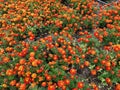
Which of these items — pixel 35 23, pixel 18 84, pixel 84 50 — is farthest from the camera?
pixel 35 23

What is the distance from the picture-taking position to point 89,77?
573cm

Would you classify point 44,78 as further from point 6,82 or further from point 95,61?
point 95,61

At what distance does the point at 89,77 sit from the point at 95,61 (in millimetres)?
393

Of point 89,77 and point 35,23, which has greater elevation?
point 35,23

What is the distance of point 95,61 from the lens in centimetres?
561

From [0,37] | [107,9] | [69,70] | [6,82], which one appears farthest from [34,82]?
[107,9]

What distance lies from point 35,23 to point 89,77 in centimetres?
225

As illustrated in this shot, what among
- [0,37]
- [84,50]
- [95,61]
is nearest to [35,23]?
[0,37]

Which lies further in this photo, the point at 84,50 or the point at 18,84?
the point at 84,50

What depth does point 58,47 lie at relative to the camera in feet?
19.9

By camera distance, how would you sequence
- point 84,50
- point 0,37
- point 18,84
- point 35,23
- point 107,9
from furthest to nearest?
point 107,9 → point 35,23 → point 0,37 → point 84,50 → point 18,84

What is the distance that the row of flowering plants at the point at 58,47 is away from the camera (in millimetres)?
5191

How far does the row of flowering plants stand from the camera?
519cm

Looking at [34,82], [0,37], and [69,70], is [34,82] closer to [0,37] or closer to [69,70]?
[69,70]
